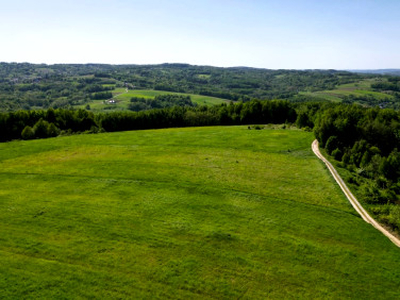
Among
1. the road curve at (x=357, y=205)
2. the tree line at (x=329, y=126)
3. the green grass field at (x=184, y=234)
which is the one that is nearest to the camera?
the green grass field at (x=184, y=234)

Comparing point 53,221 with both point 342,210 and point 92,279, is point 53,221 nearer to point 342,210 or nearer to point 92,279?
point 92,279

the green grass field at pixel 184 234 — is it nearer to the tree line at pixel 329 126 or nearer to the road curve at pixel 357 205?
the road curve at pixel 357 205

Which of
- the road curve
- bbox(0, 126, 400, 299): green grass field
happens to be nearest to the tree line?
the road curve

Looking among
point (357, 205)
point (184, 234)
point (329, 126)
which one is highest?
point (329, 126)

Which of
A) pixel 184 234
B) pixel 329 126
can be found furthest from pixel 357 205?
pixel 329 126

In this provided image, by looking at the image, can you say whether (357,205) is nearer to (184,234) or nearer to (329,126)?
(184,234)

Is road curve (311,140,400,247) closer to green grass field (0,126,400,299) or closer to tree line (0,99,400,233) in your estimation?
green grass field (0,126,400,299)

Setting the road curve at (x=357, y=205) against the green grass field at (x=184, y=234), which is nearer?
the green grass field at (x=184, y=234)

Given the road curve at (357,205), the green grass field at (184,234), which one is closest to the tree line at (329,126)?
the road curve at (357,205)

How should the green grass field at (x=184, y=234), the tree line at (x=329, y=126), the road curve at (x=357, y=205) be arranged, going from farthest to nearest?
the tree line at (x=329, y=126), the road curve at (x=357, y=205), the green grass field at (x=184, y=234)

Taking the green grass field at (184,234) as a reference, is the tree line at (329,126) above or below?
above
